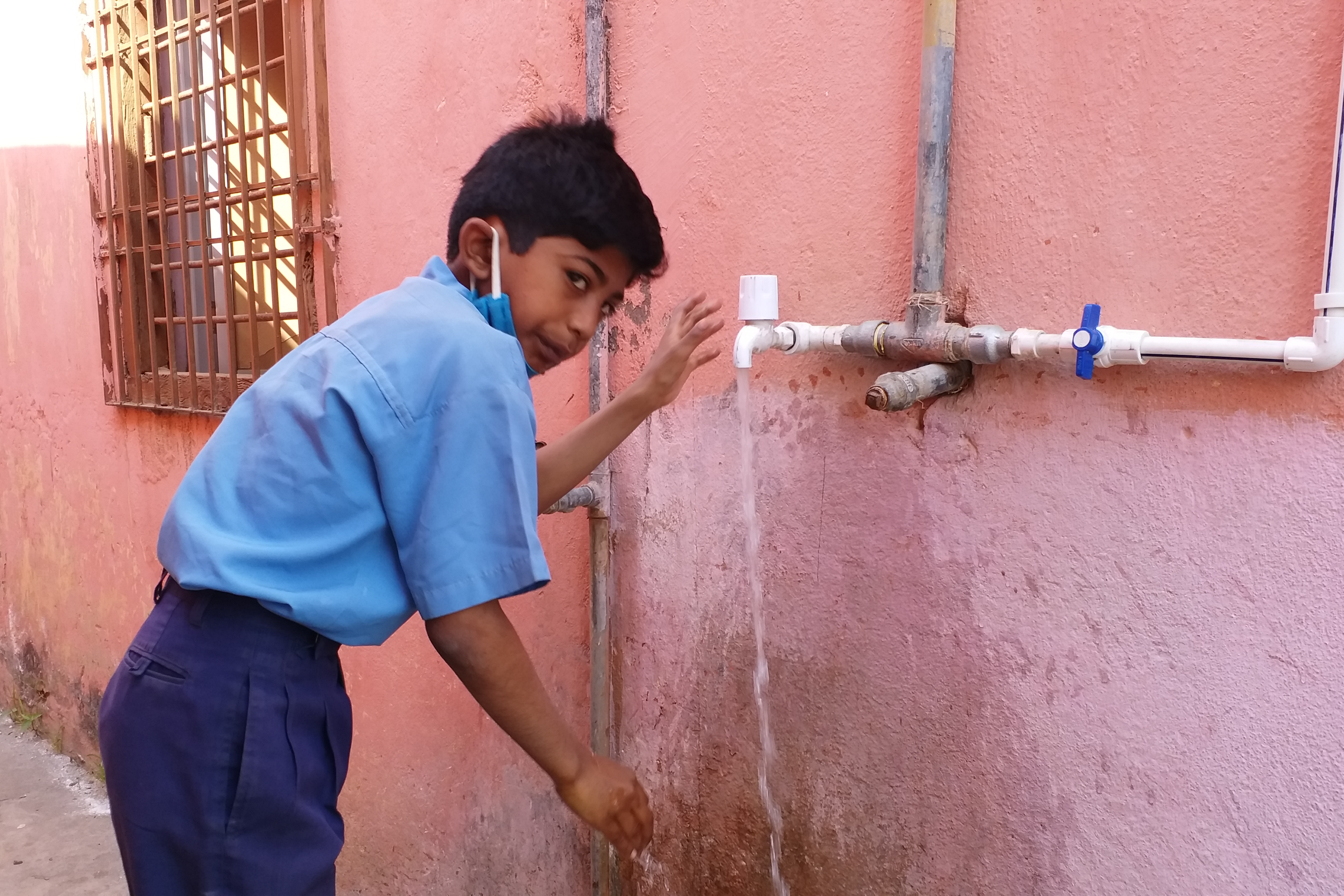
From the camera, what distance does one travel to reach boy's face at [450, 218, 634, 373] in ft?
4.75

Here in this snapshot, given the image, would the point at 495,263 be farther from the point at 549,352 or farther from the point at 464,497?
the point at 464,497

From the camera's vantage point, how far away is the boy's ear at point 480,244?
4.75 feet

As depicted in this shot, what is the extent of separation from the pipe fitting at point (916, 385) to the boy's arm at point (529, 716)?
1.98ft

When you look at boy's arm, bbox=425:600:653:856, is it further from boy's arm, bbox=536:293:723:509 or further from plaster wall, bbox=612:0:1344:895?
plaster wall, bbox=612:0:1344:895

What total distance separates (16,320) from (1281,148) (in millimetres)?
5452

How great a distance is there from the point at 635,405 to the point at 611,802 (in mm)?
622

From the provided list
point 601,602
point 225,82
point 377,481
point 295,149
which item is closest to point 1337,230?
point 377,481

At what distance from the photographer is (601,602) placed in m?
2.23

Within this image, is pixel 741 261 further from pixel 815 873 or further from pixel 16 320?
pixel 16 320

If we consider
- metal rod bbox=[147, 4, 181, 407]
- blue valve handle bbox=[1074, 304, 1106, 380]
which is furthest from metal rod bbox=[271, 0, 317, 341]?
blue valve handle bbox=[1074, 304, 1106, 380]

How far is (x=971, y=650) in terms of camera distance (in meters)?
1.60

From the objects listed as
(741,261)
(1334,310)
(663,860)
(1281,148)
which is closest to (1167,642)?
(1334,310)

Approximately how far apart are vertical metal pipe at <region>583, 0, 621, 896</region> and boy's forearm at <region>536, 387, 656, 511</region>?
1.71 ft

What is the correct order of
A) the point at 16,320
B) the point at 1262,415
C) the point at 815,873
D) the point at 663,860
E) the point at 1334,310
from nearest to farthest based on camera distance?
the point at 1334,310 < the point at 1262,415 < the point at 815,873 < the point at 663,860 < the point at 16,320
